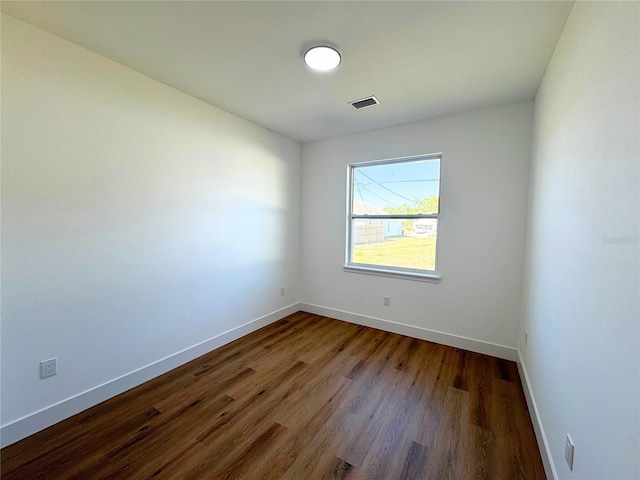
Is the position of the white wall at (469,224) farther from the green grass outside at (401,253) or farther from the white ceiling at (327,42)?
the white ceiling at (327,42)

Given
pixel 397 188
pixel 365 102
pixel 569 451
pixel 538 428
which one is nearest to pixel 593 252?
pixel 569 451

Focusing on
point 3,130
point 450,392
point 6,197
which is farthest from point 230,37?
point 450,392

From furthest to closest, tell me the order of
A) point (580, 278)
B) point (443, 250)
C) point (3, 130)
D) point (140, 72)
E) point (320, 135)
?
point (320, 135)
point (443, 250)
point (140, 72)
point (3, 130)
point (580, 278)

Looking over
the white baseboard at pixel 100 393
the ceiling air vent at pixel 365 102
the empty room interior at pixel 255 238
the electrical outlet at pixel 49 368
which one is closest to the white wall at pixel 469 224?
the empty room interior at pixel 255 238

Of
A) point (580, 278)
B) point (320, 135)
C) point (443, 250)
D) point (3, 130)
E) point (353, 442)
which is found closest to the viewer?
point (580, 278)

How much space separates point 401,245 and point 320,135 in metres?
1.81

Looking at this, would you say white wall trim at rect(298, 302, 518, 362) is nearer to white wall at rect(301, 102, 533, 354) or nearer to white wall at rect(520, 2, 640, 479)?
white wall at rect(301, 102, 533, 354)

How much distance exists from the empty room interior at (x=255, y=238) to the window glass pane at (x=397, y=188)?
35 mm

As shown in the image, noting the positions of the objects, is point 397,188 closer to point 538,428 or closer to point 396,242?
point 396,242

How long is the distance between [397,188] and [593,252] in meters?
2.31

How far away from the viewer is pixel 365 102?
2.47 metres

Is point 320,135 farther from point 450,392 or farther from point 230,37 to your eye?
point 450,392

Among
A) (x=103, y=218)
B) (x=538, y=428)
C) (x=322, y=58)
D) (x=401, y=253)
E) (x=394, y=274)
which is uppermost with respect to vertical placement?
(x=322, y=58)

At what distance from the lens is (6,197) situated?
151 cm
